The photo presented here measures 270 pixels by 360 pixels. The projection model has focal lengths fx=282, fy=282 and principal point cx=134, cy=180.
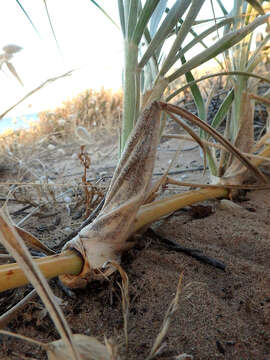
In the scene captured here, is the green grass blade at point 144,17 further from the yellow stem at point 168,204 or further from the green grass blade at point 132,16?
the yellow stem at point 168,204

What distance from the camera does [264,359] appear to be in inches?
13.7

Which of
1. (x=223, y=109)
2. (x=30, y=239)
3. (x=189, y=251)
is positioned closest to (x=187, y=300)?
(x=189, y=251)

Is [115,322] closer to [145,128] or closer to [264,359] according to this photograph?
[264,359]

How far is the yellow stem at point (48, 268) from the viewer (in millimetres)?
371

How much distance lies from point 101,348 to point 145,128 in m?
0.32

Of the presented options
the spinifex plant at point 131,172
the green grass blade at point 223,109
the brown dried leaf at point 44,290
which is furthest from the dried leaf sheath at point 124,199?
the green grass blade at point 223,109

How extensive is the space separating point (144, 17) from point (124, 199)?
0.33 meters

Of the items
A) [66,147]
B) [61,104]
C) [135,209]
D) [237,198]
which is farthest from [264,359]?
[61,104]

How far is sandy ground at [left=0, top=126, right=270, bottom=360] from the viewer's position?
373 mm

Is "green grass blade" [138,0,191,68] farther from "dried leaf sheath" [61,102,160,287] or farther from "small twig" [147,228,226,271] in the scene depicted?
"small twig" [147,228,226,271]

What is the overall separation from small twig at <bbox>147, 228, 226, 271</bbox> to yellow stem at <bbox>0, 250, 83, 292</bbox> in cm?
20

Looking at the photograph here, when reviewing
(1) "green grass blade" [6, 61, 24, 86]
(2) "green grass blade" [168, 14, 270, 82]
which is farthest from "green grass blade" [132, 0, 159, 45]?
(1) "green grass blade" [6, 61, 24, 86]

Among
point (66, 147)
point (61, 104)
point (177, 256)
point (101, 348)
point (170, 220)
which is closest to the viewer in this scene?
point (101, 348)

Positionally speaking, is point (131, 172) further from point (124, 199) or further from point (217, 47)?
point (217, 47)
